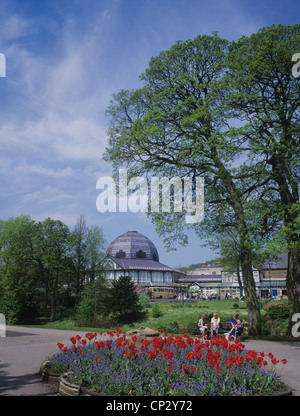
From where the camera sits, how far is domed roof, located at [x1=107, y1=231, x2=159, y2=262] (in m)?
89.2

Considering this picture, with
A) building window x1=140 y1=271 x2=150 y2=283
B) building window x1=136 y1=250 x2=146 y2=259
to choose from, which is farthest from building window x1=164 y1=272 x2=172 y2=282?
building window x1=136 y1=250 x2=146 y2=259

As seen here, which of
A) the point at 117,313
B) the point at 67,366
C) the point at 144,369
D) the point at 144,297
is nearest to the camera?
the point at 144,369

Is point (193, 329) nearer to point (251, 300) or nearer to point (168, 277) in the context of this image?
point (251, 300)

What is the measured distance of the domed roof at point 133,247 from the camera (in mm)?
89250

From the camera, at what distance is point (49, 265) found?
41.2 meters

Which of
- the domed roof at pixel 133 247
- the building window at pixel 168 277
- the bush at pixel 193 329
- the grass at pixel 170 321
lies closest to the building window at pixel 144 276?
the building window at pixel 168 277

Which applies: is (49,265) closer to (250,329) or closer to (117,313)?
(117,313)

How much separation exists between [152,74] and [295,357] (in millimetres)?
16471

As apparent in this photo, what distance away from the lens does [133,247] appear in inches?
3546

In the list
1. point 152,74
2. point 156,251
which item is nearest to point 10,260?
point 152,74

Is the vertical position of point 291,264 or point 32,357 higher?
point 291,264

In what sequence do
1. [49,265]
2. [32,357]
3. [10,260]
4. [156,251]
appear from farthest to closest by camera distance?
[156,251] < [10,260] < [49,265] < [32,357]

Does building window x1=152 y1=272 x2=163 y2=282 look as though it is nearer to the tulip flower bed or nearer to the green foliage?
the green foliage

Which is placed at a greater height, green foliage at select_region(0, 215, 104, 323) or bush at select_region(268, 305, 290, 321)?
green foliage at select_region(0, 215, 104, 323)
